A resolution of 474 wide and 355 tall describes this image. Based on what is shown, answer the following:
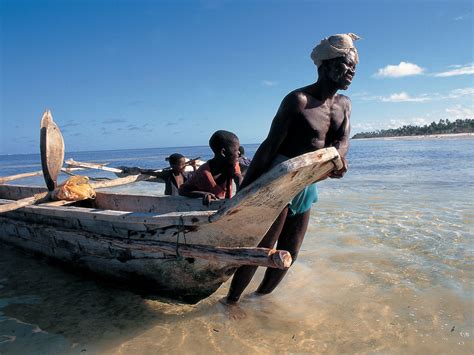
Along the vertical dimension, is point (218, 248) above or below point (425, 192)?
above

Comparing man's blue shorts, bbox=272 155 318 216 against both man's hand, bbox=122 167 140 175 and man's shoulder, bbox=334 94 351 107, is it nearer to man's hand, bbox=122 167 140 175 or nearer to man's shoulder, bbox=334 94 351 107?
man's shoulder, bbox=334 94 351 107

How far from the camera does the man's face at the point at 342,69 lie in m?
2.25

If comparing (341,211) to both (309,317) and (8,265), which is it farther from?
(8,265)

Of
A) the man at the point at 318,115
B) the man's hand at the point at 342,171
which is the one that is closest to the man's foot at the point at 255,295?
the man at the point at 318,115

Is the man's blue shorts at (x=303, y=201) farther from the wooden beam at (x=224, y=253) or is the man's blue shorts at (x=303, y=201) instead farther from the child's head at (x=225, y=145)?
the child's head at (x=225, y=145)

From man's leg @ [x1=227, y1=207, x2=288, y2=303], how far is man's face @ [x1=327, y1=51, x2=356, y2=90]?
0.98 metres

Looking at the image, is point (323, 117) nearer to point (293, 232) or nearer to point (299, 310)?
point (293, 232)

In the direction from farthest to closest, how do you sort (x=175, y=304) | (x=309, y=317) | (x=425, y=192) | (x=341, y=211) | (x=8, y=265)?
(x=425, y=192), (x=341, y=211), (x=8, y=265), (x=175, y=304), (x=309, y=317)

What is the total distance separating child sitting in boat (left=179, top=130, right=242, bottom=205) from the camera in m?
3.20

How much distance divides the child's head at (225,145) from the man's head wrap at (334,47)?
1.14 metres

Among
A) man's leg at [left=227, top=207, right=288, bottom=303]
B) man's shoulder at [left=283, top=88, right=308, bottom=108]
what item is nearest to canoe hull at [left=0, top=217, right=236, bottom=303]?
man's leg at [left=227, top=207, right=288, bottom=303]

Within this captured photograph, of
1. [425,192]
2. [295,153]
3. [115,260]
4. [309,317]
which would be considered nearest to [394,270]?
[309,317]

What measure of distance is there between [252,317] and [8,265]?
343cm

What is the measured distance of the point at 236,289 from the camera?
3.14m
